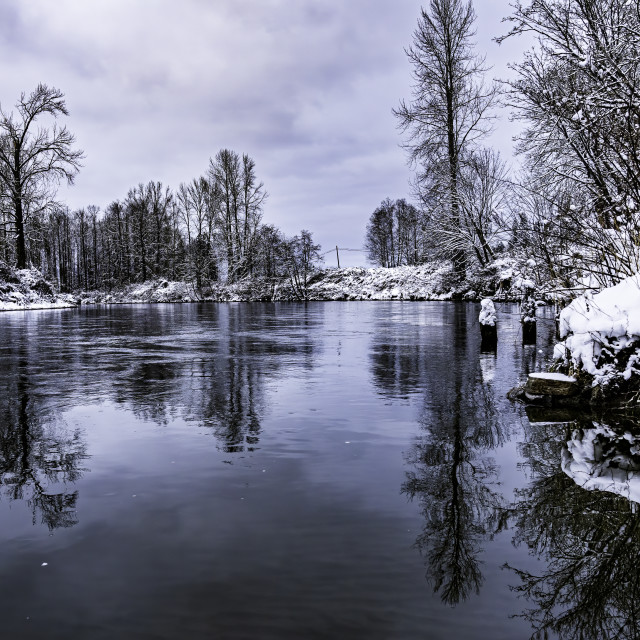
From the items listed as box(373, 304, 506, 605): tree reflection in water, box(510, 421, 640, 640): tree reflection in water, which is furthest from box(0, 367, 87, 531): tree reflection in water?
box(510, 421, 640, 640): tree reflection in water

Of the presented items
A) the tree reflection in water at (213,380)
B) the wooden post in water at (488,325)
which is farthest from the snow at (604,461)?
the wooden post in water at (488,325)

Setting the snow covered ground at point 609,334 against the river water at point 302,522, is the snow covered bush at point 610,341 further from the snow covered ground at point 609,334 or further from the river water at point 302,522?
the river water at point 302,522

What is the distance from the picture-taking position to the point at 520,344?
1288 centimetres

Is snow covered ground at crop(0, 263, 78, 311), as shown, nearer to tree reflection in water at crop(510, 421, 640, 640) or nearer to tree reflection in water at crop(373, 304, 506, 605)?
tree reflection in water at crop(373, 304, 506, 605)

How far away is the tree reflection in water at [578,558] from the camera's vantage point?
7.89 feet

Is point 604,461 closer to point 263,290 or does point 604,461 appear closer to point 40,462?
point 40,462

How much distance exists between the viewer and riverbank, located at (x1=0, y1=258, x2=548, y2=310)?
114ft

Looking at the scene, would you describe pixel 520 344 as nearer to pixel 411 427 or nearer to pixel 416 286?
pixel 411 427

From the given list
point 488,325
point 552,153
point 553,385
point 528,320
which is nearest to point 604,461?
point 553,385

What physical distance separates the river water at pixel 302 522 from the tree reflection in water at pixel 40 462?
0.08ft

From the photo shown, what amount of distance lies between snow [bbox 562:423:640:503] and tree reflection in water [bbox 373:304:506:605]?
25.1 inches

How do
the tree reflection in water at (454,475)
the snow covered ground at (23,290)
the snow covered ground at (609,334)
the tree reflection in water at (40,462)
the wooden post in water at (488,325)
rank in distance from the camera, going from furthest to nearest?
the snow covered ground at (23,290) → the wooden post in water at (488,325) → the snow covered ground at (609,334) → the tree reflection in water at (40,462) → the tree reflection in water at (454,475)

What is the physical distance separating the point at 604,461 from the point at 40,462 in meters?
4.82

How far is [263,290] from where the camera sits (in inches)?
2229
